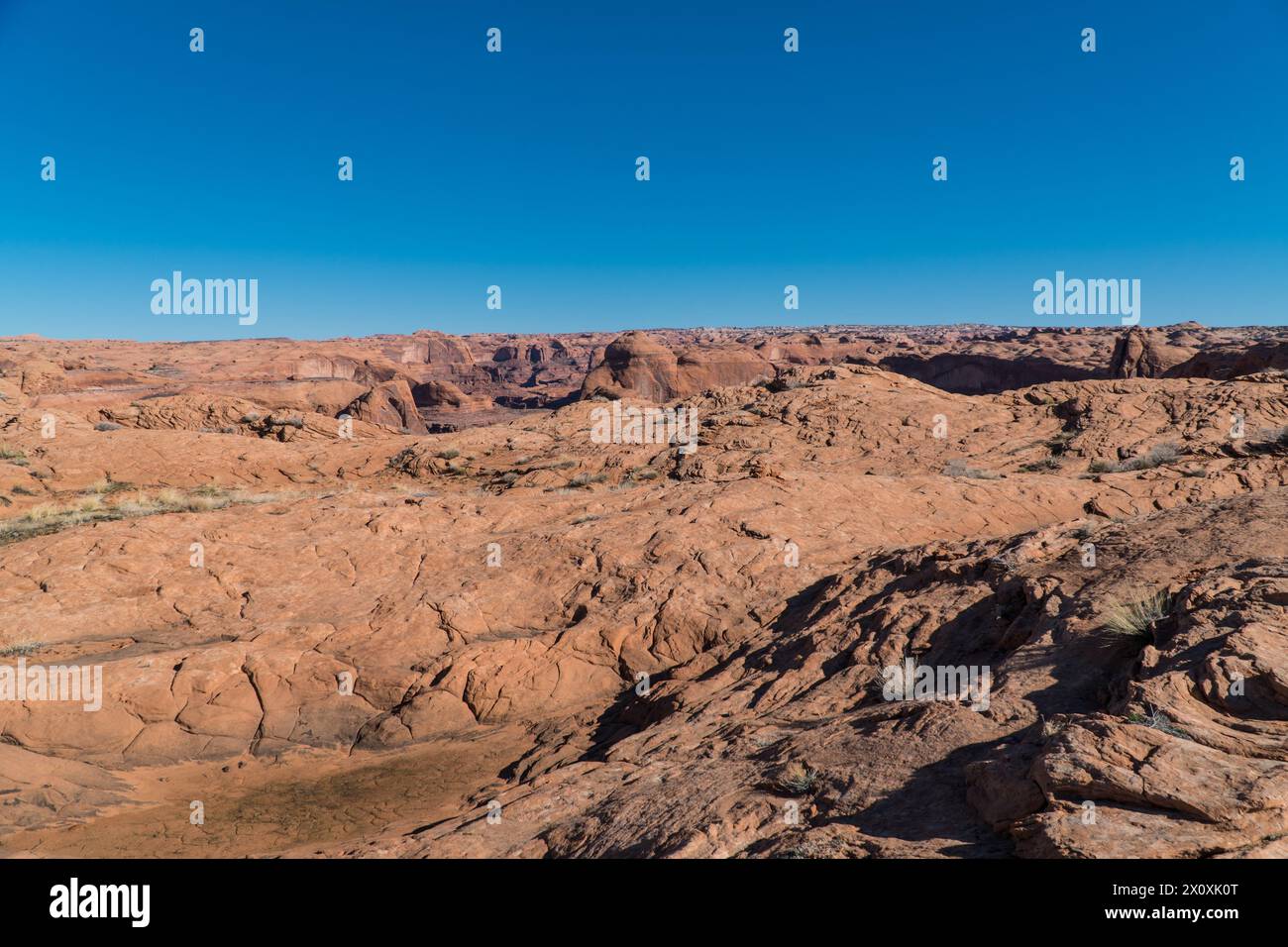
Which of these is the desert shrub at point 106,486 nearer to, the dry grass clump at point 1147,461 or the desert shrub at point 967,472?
the desert shrub at point 967,472

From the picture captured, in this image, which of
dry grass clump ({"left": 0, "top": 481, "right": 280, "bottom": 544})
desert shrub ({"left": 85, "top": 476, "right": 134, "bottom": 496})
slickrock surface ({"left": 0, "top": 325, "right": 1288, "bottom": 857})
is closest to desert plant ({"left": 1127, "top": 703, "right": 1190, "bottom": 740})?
slickrock surface ({"left": 0, "top": 325, "right": 1288, "bottom": 857})

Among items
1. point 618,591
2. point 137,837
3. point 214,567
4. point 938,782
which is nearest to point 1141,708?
point 938,782

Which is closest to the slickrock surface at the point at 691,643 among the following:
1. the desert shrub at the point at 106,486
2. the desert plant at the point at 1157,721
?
the desert plant at the point at 1157,721

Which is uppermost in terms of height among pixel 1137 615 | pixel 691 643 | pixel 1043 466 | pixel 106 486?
pixel 1043 466

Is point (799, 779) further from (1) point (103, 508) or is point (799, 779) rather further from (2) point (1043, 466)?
(1) point (103, 508)

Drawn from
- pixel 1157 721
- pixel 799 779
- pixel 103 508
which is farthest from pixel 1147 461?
→ pixel 103 508

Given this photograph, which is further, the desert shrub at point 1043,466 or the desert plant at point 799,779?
the desert shrub at point 1043,466

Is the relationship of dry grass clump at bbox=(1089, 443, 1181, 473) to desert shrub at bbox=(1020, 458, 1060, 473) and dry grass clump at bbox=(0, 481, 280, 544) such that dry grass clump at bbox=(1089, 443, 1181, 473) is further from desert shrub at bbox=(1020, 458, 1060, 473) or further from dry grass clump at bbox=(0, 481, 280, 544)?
dry grass clump at bbox=(0, 481, 280, 544)

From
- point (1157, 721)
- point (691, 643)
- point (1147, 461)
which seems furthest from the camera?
point (1147, 461)
